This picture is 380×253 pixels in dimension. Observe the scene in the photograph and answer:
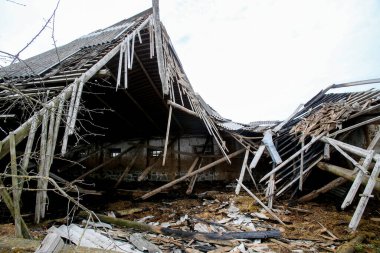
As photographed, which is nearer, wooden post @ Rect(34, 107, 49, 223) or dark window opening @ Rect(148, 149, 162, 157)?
wooden post @ Rect(34, 107, 49, 223)

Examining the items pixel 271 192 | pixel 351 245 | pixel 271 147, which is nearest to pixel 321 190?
pixel 271 192

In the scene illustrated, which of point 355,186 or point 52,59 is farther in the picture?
point 52,59

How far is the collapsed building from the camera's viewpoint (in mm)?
5309

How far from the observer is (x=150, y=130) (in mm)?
12359

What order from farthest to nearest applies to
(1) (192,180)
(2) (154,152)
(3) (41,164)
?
(2) (154,152), (1) (192,180), (3) (41,164)

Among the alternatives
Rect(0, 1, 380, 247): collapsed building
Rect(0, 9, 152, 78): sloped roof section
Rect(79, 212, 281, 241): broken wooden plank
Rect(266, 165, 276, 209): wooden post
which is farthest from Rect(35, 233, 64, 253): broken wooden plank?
Rect(266, 165, 276, 209): wooden post

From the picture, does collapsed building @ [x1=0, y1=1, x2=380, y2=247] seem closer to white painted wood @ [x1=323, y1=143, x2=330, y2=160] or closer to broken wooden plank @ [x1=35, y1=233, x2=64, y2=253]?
white painted wood @ [x1=323, y1=143, x2=330, y2=160]

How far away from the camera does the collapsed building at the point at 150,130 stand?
531 centimetres

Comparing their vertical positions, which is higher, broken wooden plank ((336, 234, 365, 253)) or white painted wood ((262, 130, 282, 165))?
white painted wood ((262, 130, 282, 165))

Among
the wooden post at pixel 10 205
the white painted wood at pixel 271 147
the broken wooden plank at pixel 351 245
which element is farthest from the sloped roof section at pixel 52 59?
the broken wooden plank at pixel 351 245

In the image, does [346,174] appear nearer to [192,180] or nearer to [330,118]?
[330,118]

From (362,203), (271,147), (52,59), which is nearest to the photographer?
(362,203)

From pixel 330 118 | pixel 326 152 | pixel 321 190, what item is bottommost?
pixel 321 190

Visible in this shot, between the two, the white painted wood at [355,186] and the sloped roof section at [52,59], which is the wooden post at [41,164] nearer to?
the sloped roof section at [52,59]
